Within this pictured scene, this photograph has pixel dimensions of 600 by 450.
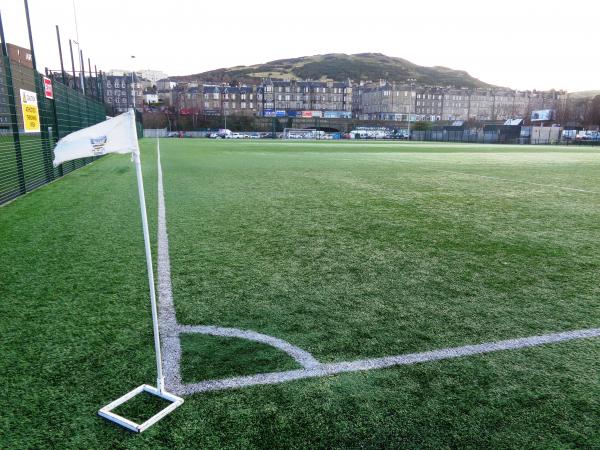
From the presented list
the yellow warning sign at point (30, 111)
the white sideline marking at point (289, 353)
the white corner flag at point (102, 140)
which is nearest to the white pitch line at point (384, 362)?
the white sideline marking at point (289, 353)

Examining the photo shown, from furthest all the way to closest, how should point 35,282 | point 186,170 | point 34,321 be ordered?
point 186,170 < point 35,282 < point 34,321

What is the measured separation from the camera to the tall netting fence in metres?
10.8

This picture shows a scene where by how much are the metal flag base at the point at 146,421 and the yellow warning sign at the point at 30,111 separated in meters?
10.4

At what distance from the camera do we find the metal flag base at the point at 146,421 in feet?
8.21

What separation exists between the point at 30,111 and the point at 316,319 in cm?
1092

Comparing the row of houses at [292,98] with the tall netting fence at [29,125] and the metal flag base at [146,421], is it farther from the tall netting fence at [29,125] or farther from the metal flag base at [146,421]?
the metal flag base at [146,421]

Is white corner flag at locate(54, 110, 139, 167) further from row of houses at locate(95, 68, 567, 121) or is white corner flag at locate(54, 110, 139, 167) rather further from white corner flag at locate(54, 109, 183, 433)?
row of houses at locate(95, 68, 567, 121)

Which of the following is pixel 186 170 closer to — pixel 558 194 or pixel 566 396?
pixel 558 194

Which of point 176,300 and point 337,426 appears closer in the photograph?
point 337,426

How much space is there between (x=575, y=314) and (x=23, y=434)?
4211 millimetres

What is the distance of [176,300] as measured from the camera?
434 cm

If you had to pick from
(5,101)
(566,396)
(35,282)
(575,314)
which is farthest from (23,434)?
(5,101)

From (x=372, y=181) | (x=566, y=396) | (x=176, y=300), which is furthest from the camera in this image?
(x=372, y=181)

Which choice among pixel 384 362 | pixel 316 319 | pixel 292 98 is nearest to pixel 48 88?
pixel 316 319
